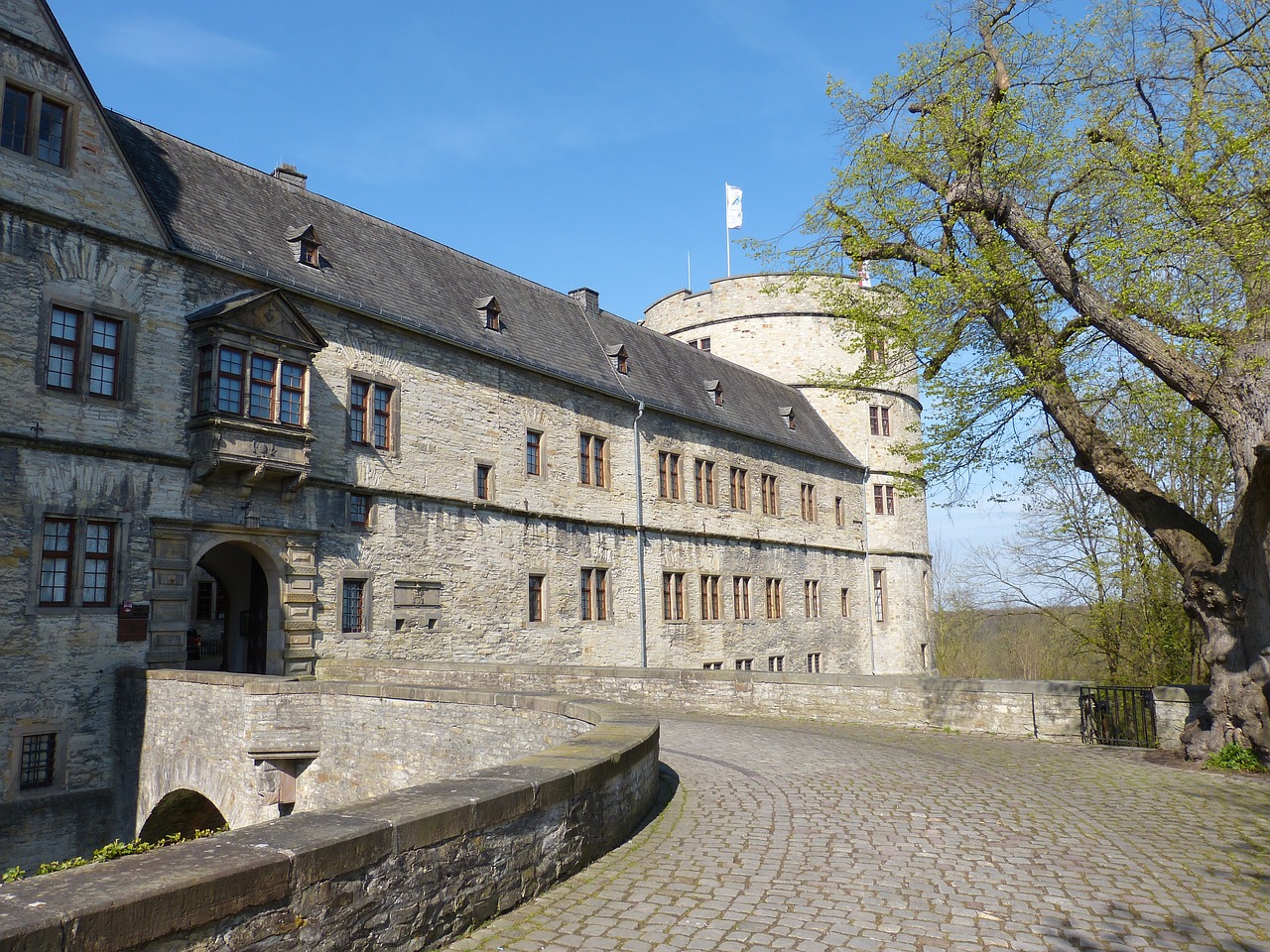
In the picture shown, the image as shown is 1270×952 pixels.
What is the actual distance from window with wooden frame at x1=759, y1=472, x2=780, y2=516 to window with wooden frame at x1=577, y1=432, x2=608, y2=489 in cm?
804

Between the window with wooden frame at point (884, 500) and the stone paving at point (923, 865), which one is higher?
the window with wooden frame at point (884, 500)

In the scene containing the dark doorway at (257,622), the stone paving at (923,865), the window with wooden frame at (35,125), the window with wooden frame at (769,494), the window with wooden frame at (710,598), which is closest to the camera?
the stone paving at (923,865)

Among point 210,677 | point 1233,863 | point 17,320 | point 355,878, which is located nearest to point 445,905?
point 355,878

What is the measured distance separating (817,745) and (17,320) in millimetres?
12838

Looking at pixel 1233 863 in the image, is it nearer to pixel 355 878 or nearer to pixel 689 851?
pixel 689 851

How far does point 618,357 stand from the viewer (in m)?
26.0

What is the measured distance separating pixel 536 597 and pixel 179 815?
933 cm

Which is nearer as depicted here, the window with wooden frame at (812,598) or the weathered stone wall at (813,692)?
the weathered stone wall at (813,692)

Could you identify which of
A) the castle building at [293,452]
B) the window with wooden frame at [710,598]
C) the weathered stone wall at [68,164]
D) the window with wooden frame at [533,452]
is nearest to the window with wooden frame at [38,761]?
the castle building at [293,452]

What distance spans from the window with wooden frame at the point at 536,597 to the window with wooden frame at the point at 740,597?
846 cm

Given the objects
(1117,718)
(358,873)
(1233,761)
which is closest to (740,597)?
(1117,718)

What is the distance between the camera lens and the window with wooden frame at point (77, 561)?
13.4 m

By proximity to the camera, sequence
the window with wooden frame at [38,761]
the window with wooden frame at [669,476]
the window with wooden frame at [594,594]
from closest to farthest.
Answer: the window with wooden frame at [38,761] < the window with wooden frame at [594,594] < the window with wooden frame at [669,476]

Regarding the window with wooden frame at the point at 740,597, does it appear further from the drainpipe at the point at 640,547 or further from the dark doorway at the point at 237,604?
the dark doorway at the point at 237,604
